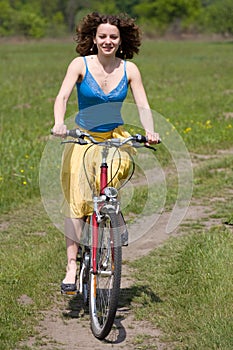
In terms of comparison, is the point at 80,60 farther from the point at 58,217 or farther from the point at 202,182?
the point at 202,182

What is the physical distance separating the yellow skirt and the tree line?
3229 inches

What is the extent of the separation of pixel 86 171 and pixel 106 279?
0.77 metres

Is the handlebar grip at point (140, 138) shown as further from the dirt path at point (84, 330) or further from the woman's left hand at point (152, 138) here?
the dirt path at point (84, 330)

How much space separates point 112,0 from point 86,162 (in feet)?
432

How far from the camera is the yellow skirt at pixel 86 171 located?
598cm

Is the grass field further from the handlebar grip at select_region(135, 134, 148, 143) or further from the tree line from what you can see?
the tree line

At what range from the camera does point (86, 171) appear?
601cm

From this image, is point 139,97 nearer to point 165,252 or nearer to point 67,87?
point 67,87

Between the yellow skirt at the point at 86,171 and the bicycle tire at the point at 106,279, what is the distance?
0.34 meters

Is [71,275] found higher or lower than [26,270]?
higher

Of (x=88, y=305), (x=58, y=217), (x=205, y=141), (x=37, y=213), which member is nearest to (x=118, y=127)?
(x=88, y=305)

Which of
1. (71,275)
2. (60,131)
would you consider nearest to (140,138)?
(60,131)

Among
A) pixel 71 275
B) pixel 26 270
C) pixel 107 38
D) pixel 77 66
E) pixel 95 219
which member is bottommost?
pixel 26 270

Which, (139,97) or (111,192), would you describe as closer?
(111,192)
